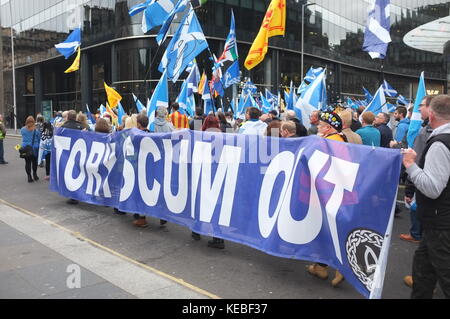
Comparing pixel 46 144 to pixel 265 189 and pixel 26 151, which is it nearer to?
pixel 26 151

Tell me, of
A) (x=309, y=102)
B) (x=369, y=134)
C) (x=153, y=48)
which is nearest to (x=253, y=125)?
(x=309, y=102)

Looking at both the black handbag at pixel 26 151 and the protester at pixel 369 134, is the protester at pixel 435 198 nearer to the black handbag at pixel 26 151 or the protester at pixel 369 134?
the protester at pixel 369 134

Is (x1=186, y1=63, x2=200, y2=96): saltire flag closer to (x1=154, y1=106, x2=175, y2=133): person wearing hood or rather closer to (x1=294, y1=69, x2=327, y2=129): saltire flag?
(x1=294, y1=69, x2=327, y2=129): saltire flag

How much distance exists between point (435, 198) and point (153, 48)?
31036 mm

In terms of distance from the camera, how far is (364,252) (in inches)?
149

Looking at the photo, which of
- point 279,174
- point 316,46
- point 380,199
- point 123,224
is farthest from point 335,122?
point 316,46

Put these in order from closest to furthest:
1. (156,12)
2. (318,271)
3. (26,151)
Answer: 1. (318,271)
2. (156,12)
3. (26,151)

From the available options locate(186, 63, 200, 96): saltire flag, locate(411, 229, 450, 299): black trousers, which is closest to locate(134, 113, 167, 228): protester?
locate(411, 229, 450, 299): black trousers

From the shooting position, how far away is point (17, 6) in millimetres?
49094

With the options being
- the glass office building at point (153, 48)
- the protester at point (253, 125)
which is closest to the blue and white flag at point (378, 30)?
the protester at point (253, 125)

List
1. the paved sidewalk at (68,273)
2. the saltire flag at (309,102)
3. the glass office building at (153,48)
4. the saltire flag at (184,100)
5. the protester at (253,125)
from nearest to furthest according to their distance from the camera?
1. the paved sidewalk at (68,273)
2. the protester at (253,125)
3. the saltire flag at (309,102)
4. the saltire flag at (184,100)
5. the glass office building at (153,48)

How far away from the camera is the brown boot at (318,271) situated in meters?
4.65

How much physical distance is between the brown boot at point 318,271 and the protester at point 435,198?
4.23 ft
